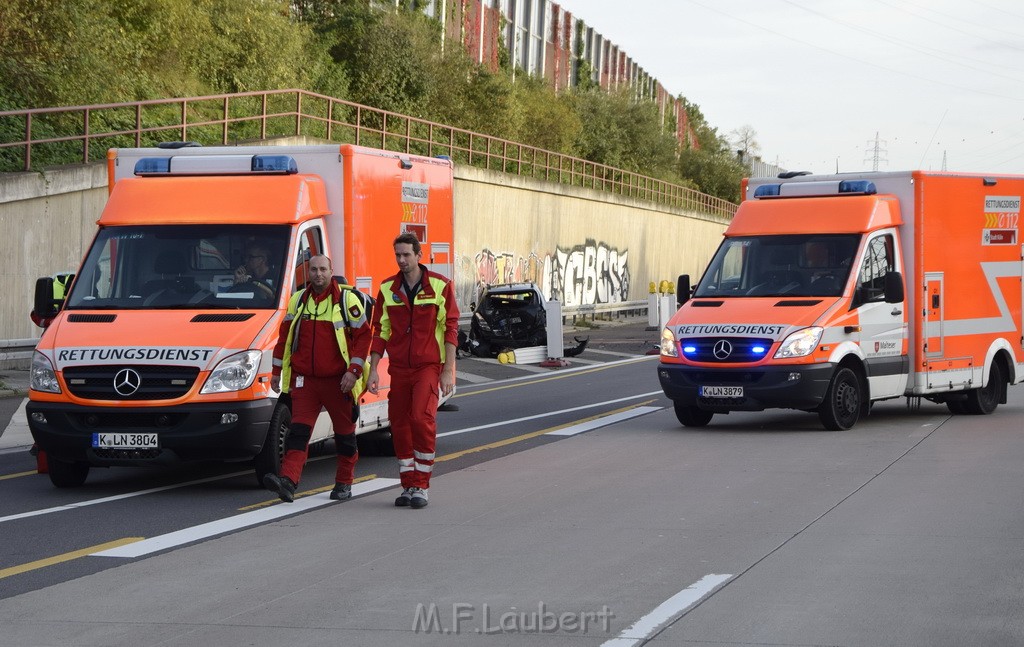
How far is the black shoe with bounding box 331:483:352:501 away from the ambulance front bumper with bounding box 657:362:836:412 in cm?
559

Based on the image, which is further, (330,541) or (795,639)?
(330,541)

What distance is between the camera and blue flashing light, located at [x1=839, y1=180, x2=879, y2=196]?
52.7ft

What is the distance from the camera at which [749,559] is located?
8164 mm

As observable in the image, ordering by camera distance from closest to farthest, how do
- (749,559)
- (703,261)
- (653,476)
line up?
1. (749,559)
2. (653,476)
3. (703,261)

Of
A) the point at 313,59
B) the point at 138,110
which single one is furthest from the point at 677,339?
the point at 313,59

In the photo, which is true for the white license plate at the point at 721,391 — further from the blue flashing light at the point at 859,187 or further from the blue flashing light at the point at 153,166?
the blue flashing light at the point at 153,166

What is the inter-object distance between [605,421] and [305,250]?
5.88 meters

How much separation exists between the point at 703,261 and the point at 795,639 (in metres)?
62.2

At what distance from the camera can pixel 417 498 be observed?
10219mm

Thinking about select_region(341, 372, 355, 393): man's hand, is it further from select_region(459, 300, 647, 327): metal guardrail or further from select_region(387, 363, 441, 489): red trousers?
select_region(459, 300, 647, 327): metal guardrail

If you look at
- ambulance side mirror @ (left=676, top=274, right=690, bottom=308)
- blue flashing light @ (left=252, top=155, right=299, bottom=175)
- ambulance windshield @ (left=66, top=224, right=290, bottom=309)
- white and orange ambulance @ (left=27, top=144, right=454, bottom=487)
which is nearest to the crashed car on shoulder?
ambulance side mirror @ (left=676, top=274, right=690, bottom=308)

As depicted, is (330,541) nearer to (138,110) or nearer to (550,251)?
(138,110)

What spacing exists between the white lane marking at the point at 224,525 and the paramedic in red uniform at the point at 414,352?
2.33ft

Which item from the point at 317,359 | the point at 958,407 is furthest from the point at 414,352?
the point at 958,407
